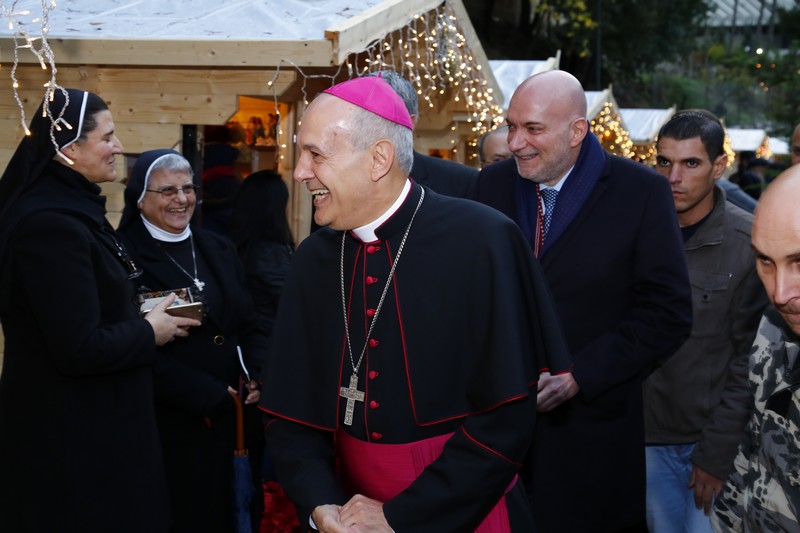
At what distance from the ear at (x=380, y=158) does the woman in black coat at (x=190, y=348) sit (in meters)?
2.06

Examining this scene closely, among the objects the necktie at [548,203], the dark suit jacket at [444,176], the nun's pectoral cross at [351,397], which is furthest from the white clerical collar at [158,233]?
the nun's pectoral cross at [351,397]

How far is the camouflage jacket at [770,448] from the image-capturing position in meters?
2.33

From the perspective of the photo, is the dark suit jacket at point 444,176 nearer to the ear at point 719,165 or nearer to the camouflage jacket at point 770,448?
the ear at point 719,165

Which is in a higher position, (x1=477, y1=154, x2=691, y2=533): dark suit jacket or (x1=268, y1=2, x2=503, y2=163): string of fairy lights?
(x1=268, y1=2, x2=503, y2=163): string of fairy lights

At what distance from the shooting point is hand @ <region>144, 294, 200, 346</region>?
4.13 meters

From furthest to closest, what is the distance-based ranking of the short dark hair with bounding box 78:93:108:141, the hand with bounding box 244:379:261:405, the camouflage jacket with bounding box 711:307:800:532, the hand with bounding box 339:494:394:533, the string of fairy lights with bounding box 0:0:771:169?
the string of fairy lights with bounding box 0:0:771:169 < the hand with bounding box 244:379:261:405 < the short dark hair with bounding box 78:93:108:141 < the hand with bounding box 339:494:394:533 < the camouflage jacket with bounding box 711:307:800:532

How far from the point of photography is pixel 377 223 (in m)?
2.78

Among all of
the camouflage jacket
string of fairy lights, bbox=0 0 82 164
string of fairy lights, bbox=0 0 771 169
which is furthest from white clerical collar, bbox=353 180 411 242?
string of fairy lights, bbox=0 0 771 169

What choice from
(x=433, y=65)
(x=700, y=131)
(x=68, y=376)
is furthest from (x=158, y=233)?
(x=433, y=65)

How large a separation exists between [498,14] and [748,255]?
2679 cm

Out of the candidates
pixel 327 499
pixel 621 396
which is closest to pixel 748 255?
pixel 621 396

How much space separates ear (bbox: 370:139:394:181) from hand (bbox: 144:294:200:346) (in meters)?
1.76

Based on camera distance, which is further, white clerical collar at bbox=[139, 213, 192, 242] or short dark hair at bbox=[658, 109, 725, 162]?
white clerical collar at bbox=[139, 213, 192, 242]

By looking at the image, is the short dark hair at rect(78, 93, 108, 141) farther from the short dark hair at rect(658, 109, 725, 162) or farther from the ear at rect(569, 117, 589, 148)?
the short dark hair at rect(658, 109, 725, 162)
